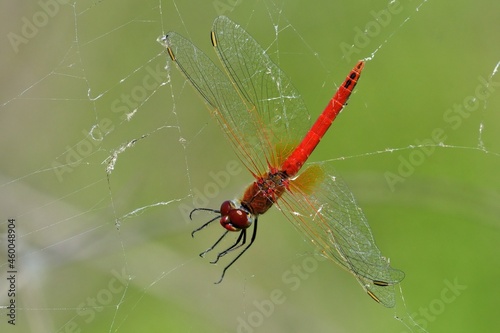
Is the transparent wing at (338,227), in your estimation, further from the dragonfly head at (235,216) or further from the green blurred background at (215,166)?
the green blurred background at (215,166)

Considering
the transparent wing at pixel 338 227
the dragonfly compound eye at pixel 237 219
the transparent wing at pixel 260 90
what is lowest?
the transparent wing at pixel 338 227

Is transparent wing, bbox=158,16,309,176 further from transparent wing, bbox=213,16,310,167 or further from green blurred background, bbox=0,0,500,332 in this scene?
green blurred background, bbox=0,0,500,332

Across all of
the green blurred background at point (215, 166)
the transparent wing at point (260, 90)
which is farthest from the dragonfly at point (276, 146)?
the green blurred background at point (215, 166)

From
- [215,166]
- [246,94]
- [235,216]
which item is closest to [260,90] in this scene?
[246,94]

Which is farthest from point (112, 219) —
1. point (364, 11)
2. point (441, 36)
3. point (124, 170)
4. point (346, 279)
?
point (441, 36)

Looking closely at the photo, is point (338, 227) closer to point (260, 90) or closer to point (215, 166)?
point (260, 90)
